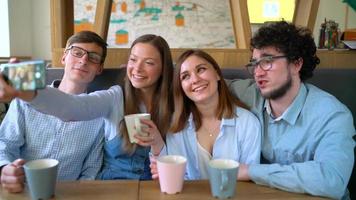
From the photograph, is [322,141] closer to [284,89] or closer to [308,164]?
[308,164]

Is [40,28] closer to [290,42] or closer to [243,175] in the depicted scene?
[290,42]

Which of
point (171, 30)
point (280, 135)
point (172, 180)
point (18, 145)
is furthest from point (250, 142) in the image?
point (171, 30)

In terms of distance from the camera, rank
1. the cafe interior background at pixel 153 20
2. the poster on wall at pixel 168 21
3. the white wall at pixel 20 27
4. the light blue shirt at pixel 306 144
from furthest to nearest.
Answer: the poster on wall at pixel 168 21, the cafe interior background at pixel 153 20, the white wall at pixel 20 27, the light blue shirt at pixel 306 144

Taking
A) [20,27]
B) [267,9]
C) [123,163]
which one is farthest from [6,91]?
[267,9]

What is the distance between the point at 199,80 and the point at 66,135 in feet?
2.07

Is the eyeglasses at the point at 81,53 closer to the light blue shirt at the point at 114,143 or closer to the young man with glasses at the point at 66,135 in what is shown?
the young man with glasses at the point at 66,135

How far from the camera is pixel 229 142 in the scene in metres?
1.33

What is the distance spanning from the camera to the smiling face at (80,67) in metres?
1.49

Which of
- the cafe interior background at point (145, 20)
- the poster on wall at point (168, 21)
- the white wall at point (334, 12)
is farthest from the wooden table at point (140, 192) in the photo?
the white wall at point (334, 12)

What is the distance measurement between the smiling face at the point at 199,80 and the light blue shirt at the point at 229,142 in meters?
0.13

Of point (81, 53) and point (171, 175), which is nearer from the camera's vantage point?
point (171, 175)

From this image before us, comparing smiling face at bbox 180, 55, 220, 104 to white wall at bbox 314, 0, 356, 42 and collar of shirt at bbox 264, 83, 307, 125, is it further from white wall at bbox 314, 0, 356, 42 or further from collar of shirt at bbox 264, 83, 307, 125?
white wall at bbox 314, 0, 356, 42

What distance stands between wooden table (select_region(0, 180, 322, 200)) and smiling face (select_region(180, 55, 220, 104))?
0.41 m

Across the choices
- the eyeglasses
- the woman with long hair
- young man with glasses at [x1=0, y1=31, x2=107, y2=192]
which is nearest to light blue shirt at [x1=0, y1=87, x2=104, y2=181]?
young man with glasses at [x1=0, y1=31, x2=107, y2=192]
